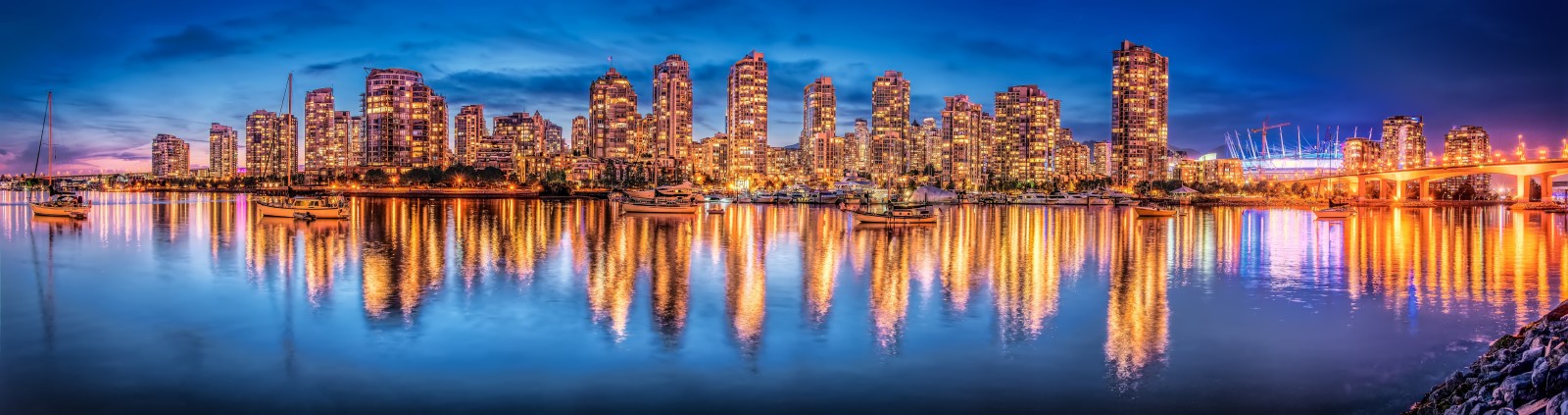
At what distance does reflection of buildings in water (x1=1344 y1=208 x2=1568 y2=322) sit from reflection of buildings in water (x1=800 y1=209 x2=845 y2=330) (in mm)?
11382

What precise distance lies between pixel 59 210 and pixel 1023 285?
58.5 m

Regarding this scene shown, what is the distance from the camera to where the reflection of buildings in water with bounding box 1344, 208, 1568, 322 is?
62.6ft

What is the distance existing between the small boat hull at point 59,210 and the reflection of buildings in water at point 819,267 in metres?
42.1

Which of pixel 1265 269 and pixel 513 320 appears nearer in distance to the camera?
pixel 513 320

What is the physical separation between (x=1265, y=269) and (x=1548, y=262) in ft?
35.5

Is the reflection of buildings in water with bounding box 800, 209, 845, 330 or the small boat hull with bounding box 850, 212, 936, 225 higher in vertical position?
the small boat hull with bounding box 850, 212, 936, 225

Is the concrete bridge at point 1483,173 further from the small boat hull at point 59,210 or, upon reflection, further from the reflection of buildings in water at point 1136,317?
the small boat hull at point 59,210

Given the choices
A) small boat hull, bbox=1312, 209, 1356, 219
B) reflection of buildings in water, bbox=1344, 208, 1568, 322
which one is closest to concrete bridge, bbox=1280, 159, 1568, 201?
small boat hull, bbox=1312, 209, 1356, 219

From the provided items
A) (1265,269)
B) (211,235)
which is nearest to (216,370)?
(1265,269)

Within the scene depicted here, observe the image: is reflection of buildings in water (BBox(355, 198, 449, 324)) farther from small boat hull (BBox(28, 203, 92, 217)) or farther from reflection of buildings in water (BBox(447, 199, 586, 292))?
small boat hull (BBox(28, 203, 92, 217))

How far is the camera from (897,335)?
1436cm

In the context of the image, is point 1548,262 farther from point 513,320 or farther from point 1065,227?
point 513,320

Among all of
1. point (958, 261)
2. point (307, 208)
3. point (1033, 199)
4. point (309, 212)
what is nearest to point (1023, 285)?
point (958, 261)

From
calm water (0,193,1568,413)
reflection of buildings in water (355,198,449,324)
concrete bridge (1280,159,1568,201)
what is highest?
concrete bridge (1280,159,1568,201)
